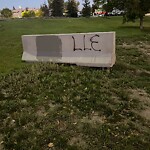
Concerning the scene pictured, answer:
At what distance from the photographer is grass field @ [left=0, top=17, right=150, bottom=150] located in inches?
232

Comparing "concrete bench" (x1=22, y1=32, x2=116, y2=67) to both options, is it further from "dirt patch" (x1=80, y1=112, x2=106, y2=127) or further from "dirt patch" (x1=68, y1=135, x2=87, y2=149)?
"dirt patch" (x1=68, y1=135, x2=87, y2=149)

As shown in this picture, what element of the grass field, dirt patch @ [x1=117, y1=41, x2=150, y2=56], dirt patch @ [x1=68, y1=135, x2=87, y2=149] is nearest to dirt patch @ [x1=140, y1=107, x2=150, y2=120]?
the grass field

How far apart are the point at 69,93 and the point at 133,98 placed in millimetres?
1553

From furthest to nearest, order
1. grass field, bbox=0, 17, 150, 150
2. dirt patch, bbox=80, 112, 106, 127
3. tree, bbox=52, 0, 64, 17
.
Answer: tree, bbox=52, 0, 64, 17
dirt patch, bbox=80, 112, 106, 127
grass field, bbox=0, 17, 150, 150

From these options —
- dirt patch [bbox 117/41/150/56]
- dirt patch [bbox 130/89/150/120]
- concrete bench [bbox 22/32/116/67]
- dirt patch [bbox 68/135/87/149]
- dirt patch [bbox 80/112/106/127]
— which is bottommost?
dirt patch [bbox 117/41/150/56]

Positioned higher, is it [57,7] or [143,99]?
[143,99]

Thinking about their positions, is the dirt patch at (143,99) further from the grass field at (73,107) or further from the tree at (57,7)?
the tree at (57,7)

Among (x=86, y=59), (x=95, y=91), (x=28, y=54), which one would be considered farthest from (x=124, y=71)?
(x=28, y=54)

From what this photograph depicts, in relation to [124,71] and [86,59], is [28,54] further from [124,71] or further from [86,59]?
[124,71]

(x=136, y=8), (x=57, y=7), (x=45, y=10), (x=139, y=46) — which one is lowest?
(x=45, y=10)

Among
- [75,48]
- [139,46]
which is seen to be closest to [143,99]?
[75,48]

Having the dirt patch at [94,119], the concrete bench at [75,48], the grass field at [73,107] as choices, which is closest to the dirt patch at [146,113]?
the grass field at [73,107]

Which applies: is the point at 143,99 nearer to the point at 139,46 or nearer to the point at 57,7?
the point at 139,46

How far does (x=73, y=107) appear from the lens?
724 cm
